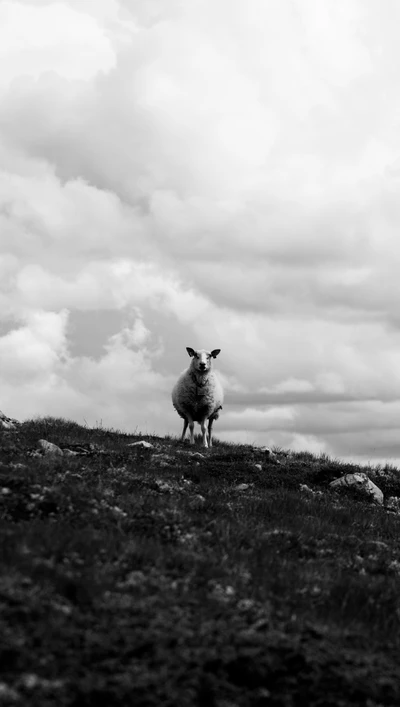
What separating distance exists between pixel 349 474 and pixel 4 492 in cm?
1306

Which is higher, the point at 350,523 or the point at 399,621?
the point at 350,523

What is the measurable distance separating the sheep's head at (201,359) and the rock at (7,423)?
26.5 feet

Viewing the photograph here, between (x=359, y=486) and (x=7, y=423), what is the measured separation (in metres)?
12.8

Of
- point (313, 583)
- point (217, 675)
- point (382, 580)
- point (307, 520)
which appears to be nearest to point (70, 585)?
point (217, 675)

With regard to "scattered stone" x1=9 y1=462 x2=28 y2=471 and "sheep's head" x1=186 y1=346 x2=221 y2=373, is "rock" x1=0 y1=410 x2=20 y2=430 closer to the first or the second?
"sheep's head" x1=186 y1=346 x2=221 y2=373

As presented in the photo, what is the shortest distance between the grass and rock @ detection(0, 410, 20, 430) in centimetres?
1004

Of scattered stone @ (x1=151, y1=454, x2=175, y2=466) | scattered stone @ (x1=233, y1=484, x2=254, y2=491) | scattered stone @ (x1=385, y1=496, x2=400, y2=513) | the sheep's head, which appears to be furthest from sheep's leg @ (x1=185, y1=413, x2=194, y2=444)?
scattered stone @ (x1=233, y1=484, x2=254, y2=491)

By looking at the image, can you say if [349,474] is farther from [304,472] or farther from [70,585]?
[70,585]

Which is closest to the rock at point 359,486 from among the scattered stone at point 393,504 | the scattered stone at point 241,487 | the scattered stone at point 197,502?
the scattered stone at point 393,504

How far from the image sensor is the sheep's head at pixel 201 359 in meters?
30.9

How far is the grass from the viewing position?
19.7 ft

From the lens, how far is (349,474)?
71.0ft

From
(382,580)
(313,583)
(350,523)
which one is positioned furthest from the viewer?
(350,523)

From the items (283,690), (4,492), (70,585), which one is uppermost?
(4,492)
